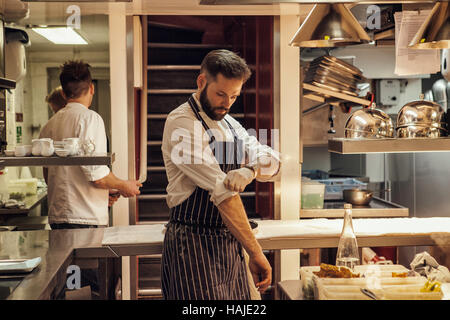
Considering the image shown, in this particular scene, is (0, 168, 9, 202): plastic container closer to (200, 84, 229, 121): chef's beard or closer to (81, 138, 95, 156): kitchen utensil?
(81, 138, 95, 156): kitchen utensil

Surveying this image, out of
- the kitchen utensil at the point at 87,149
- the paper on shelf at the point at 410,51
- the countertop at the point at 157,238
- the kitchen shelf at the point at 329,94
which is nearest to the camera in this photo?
the countertop at the point at 157,238

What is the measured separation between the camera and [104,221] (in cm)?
360

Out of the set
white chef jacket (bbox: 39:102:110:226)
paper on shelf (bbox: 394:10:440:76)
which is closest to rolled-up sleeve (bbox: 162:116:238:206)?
white chef jacket (bbox: 39:102:110:226)

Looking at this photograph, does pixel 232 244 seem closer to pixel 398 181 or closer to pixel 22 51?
pixel 22 51

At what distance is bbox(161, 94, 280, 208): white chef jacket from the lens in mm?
2406

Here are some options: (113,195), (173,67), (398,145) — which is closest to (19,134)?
(173,67)

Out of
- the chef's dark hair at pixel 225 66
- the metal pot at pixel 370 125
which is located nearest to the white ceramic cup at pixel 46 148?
the chef's dark hair at pixel 225 66

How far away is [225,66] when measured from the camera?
245cm

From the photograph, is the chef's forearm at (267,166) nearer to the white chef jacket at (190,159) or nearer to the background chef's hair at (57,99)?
the white chef jacket at (190,159)

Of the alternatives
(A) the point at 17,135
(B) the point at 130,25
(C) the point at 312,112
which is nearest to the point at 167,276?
(B) the point at 130,25

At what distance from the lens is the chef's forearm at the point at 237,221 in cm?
241

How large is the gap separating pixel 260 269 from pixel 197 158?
575 millimetres

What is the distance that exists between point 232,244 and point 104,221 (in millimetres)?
1286

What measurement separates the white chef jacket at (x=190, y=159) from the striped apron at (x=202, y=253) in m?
0.05
